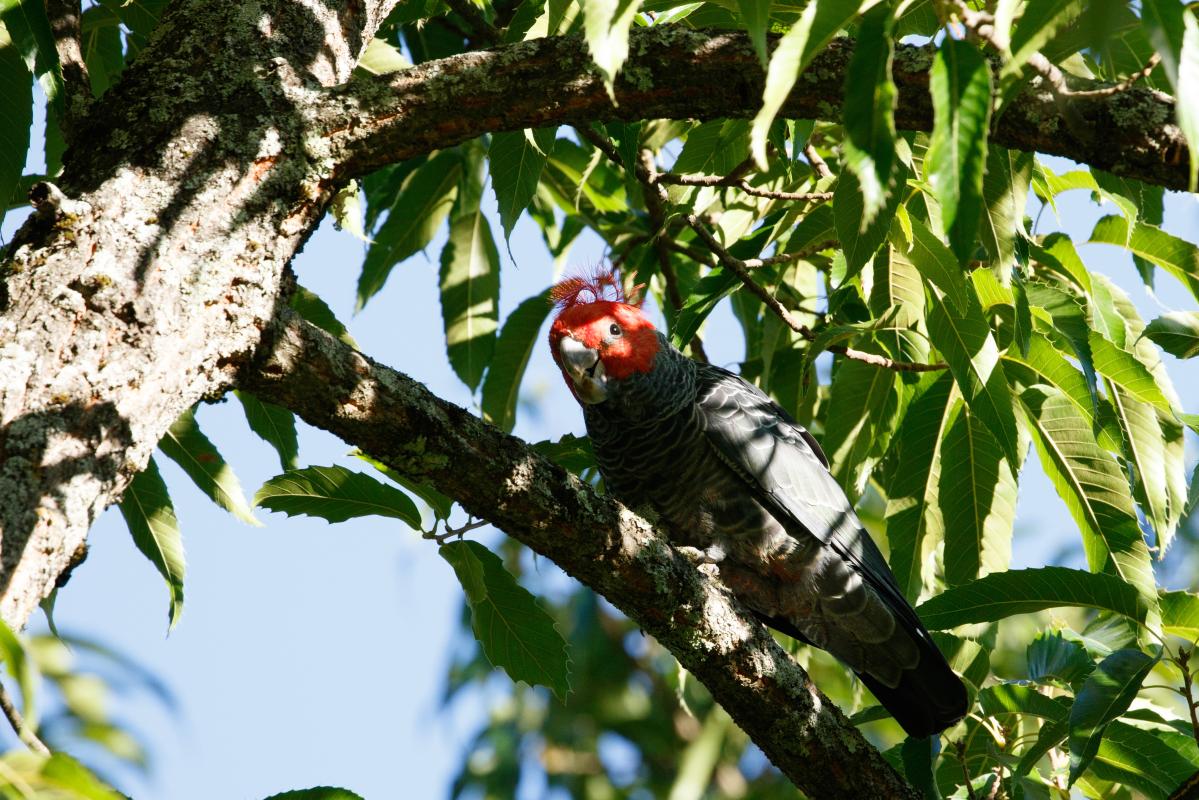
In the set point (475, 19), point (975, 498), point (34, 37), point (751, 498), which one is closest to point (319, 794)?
point (34, 37)

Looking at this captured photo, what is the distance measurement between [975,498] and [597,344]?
1.63m

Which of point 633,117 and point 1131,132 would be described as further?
point 633,117

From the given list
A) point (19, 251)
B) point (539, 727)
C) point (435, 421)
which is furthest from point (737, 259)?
point (539, 727)

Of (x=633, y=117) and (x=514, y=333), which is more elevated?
(x=514, y=333)

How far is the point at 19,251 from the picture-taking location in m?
1.80

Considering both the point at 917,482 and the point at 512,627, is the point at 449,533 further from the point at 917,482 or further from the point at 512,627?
the point at 917,482

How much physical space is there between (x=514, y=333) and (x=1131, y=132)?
2.49m

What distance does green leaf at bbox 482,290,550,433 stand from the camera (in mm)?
3789

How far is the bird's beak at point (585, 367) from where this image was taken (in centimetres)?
403

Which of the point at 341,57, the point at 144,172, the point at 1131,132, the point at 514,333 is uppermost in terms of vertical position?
the point at 514,333

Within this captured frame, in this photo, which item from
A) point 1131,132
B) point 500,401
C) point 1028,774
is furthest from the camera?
point 500,401

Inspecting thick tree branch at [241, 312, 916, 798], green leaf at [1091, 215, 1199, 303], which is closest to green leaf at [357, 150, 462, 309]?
thick tree branch at [241, 312, 916, 798]

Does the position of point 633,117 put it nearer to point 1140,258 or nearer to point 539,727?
point 1140,258

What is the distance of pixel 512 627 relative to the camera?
2.54 m
